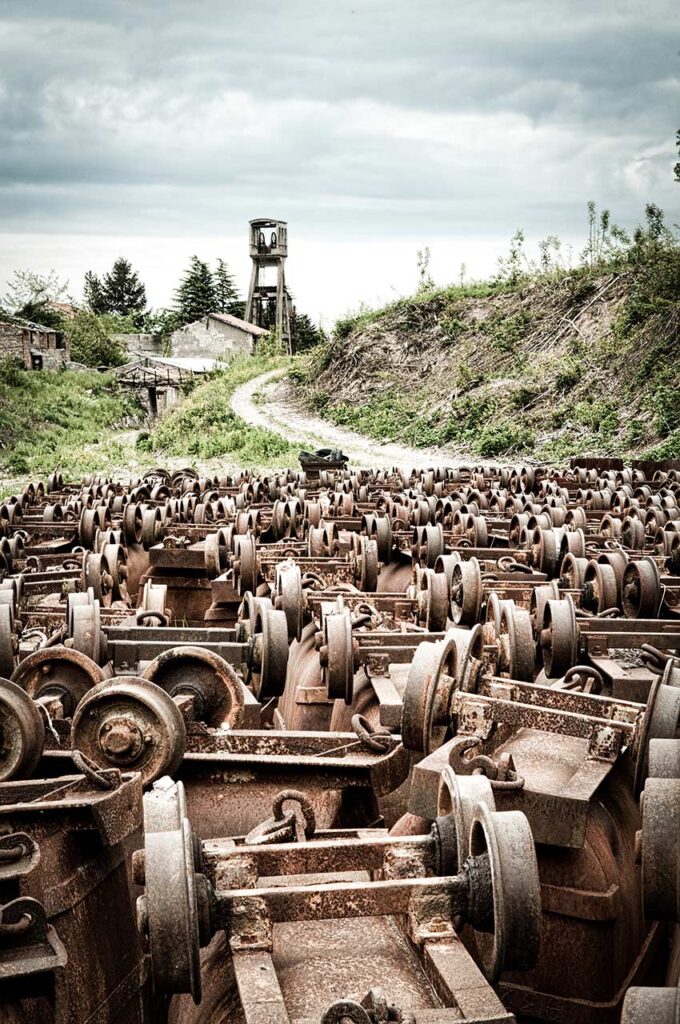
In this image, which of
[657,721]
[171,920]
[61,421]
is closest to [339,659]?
[657,721]

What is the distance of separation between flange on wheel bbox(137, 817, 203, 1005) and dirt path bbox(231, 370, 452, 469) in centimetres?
2994

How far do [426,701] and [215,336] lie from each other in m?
61.4

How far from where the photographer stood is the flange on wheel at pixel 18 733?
12.6 feet

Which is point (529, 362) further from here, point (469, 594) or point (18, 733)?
point (18, 733)

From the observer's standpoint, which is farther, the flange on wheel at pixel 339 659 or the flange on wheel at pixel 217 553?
the flange on wheel at pixel 217 553

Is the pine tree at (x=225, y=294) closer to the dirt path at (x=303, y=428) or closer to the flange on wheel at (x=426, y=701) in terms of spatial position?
the dirt path at (x=303, y=428)

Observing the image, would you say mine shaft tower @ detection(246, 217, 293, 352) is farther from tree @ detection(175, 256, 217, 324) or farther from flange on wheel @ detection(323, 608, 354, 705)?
flange on wheel @ detection(323, 608, 354, 705)

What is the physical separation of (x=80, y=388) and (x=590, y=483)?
3970 centimetres

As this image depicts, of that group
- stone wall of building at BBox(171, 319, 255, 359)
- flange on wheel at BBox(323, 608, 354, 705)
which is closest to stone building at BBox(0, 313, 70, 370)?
stone wall of building at BBox(171, 319, 255, 359)

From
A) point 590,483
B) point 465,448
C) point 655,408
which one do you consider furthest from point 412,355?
point 590,483

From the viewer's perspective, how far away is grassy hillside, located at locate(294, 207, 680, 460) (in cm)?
3300

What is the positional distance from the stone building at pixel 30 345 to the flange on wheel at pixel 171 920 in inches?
2134

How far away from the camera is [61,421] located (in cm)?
4566

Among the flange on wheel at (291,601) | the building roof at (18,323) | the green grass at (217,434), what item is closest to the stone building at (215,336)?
the building roof at (18,323)
